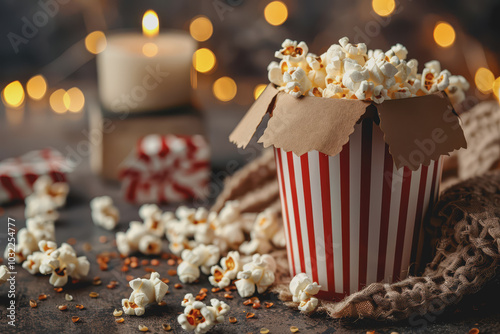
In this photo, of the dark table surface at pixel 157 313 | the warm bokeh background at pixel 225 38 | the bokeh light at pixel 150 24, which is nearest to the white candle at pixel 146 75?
the bokeh light at pixel 150 24

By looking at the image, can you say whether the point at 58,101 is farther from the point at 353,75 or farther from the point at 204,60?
the point at 353,75

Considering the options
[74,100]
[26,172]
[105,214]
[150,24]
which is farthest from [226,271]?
[74,100]

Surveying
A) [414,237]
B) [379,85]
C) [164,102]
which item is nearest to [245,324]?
[414,237]

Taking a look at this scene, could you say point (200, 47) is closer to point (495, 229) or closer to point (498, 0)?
point (498, 0)

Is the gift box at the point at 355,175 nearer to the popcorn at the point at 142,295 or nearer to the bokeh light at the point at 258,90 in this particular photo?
the popcorn at the point at 142,295

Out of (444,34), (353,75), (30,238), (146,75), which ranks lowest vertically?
(30,238)

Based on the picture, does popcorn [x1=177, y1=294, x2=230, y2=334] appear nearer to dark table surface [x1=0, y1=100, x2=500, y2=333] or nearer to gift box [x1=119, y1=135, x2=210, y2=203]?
dark table surface [x1=0, y1=100, x2=500, y2=333]

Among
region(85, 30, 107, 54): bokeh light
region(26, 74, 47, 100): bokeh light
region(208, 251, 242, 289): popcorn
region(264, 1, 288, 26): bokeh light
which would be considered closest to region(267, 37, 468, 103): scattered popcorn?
region(208, 251, 242, 289): popcorn
